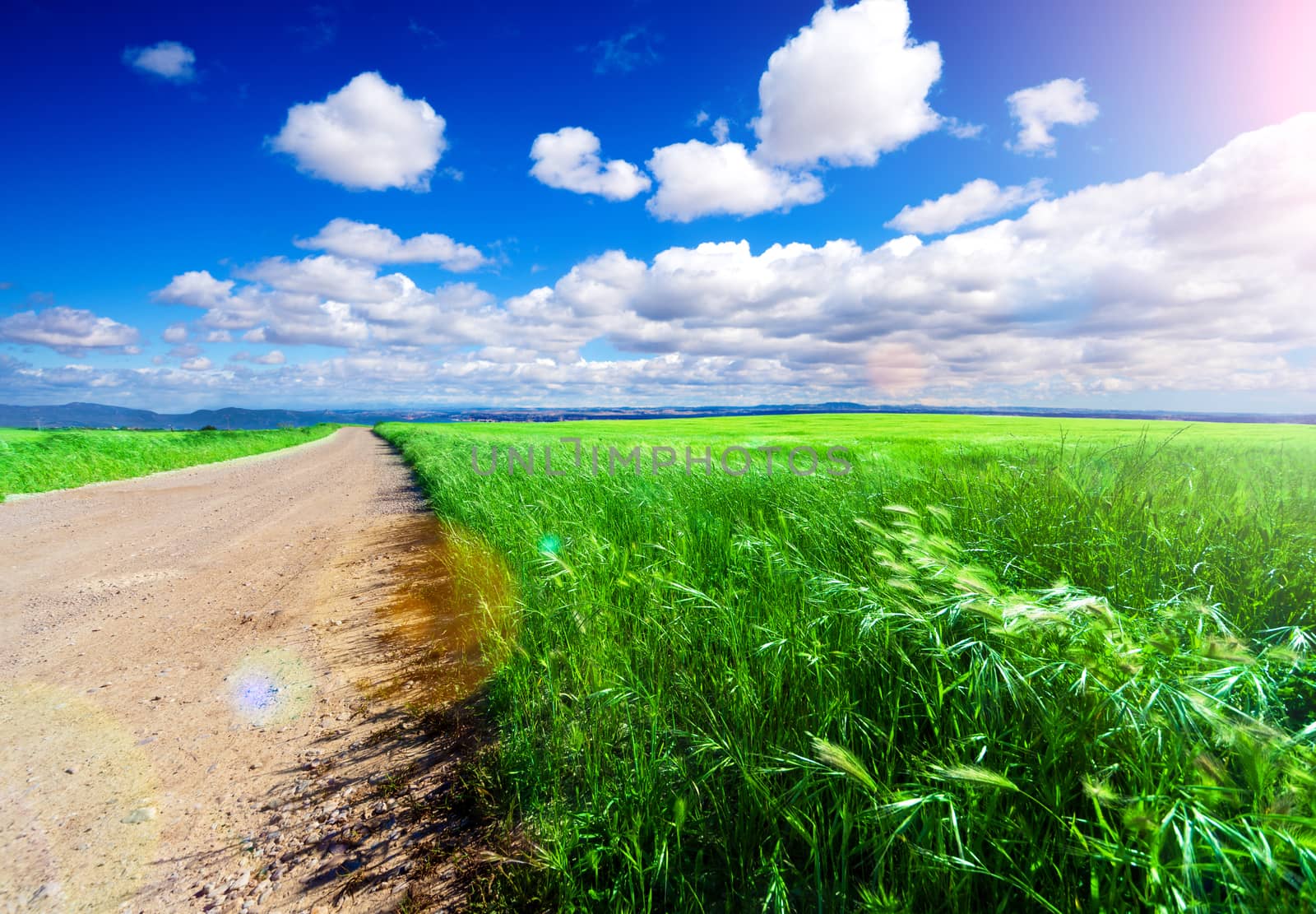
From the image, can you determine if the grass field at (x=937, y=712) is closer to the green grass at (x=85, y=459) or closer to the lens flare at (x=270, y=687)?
the lens flare at (x=270, y=687)

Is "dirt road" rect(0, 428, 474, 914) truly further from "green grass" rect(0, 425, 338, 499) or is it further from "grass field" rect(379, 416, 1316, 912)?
"green grass" rect(0, 425, 338, 499)

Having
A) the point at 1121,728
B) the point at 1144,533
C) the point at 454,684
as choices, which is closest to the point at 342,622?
the point at 454,684

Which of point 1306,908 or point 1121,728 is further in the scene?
point 1121,728

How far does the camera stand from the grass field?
143 centimetres

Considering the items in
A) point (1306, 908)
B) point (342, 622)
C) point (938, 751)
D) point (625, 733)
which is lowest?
point (342, 622)

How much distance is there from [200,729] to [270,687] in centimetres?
51

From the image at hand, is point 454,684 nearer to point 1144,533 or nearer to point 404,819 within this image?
point 404,819

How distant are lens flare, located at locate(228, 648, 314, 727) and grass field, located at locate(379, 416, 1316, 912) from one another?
1.40 metres

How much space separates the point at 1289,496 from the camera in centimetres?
405

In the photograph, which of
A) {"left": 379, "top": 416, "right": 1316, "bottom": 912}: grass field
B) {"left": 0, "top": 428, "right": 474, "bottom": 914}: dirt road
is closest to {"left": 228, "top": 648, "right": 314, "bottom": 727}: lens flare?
{"left": 0, "top": 428, "right": 474, "bottom": 914}: dirt road

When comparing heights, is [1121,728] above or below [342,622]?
above

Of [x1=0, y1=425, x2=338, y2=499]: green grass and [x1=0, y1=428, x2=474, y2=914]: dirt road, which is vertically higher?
[x1=0, y1=425, x2=338, y2=499]: green grass

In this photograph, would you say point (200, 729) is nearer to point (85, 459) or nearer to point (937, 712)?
point (937, 712)

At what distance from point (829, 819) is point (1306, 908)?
4.07 ft
